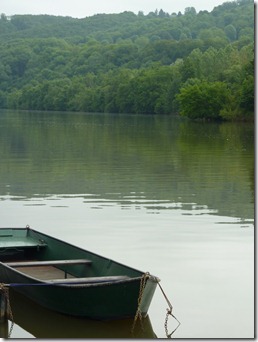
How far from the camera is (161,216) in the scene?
20.4m

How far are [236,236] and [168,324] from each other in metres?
6.42

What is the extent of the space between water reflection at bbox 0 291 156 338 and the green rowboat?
0.10 metres

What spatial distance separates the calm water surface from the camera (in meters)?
12.1

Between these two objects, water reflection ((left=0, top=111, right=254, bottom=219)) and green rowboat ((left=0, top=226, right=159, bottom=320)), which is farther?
water reflection ((left=0, top=111, right=254, bottom=219))

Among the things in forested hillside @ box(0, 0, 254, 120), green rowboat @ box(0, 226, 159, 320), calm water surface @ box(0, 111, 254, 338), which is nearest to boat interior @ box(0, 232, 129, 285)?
green rowboat @ box(0, 226, 159, 320)

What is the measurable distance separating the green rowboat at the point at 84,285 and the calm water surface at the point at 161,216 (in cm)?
24

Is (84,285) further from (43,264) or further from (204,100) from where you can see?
(204,100)

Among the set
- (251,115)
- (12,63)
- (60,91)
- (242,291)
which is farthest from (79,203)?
(12,63)

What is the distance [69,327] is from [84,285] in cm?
73

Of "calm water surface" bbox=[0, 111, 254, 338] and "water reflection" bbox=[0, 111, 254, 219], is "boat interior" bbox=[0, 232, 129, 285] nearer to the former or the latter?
"calm water surface" bbox=[0, 111, 254, 338]

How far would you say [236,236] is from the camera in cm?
1762

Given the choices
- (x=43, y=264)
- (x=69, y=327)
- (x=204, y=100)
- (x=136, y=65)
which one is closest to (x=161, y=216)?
(x=43, y=264)

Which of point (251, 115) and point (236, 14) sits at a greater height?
point (236, 14)

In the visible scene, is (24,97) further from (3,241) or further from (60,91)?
(3,241)
